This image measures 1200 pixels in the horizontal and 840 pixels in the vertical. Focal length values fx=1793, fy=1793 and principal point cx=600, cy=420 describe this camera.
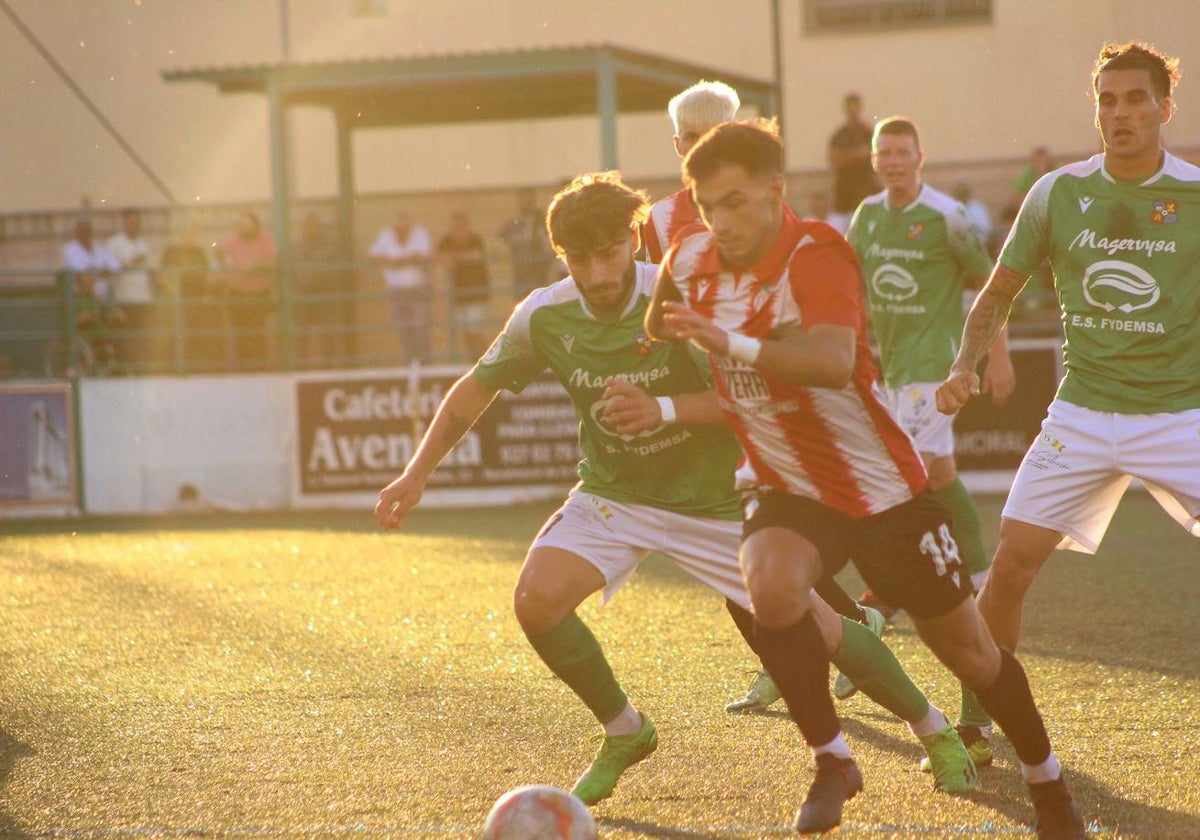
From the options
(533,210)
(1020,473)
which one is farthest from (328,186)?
(1020,473)

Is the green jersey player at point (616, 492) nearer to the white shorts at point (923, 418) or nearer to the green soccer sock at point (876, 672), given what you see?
the green soccer sock at point (876, 672)

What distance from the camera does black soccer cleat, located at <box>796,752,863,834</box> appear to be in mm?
4270

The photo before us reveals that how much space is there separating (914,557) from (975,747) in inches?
52.8

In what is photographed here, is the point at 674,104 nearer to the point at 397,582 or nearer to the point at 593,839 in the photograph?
the point at 593,839

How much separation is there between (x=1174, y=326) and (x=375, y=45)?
20481 millimetres

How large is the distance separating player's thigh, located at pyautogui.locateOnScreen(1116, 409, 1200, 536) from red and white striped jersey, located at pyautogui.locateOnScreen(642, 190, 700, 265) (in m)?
1.78

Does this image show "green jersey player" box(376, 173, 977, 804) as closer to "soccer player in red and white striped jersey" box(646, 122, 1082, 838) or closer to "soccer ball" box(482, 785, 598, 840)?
"soccer player in red and white striped jersey" box(646, 122, 1082, 838)

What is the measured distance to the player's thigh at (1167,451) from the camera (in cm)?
520

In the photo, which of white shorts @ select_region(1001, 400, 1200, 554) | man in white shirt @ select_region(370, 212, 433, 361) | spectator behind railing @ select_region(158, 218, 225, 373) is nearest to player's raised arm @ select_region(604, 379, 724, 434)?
white shorts @ select_region(1001, 400, 1200, 554)

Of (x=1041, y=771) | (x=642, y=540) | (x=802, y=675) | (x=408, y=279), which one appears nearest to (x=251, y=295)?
(x=408, y=279)

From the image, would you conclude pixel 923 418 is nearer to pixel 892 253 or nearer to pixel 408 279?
pixel 892 253

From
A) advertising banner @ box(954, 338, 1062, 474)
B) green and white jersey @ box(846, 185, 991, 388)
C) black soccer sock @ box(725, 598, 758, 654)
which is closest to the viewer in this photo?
black soccer sock @ box(725, 598, 758, 654)

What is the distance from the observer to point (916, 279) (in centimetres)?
857

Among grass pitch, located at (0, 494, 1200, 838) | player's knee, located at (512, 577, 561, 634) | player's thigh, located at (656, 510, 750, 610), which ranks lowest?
grass pitch, located at (0, 494, 1200, 838)
